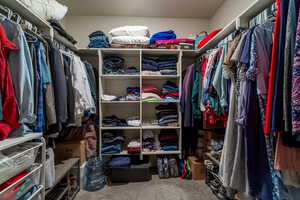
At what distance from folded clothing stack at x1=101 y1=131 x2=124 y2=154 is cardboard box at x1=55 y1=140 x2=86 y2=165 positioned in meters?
0.31

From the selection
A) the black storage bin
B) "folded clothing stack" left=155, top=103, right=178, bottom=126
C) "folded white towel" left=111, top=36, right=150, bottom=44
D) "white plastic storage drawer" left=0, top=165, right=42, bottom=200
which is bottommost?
the black storage bin

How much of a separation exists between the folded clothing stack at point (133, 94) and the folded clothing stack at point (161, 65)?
33cm

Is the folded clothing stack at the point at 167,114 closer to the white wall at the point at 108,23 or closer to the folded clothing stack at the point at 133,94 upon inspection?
the folded clothing stack at the point at 133,94

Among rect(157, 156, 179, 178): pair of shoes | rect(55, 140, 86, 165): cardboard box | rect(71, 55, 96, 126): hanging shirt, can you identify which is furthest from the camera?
rect(157, 156, 179, 178): pair of shoes

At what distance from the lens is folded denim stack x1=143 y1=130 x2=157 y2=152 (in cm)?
205

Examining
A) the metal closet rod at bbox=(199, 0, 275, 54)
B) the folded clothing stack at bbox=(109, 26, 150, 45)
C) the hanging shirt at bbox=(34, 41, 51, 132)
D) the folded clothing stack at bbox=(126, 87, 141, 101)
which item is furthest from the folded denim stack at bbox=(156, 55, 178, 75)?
the hanging shirt at bbox=(34, 41, 51, 132)

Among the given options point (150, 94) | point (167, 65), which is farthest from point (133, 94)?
point (167, 65)

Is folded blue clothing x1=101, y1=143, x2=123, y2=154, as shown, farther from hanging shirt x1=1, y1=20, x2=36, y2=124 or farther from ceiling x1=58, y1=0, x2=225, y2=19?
ceiling x1=58, y1=0, x2=225, y2=19

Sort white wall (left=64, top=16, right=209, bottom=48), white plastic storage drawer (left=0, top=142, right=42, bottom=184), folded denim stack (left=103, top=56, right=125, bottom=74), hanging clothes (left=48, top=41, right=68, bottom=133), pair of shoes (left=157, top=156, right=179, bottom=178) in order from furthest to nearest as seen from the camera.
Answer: white wall (left=64, top=16, right=209, bottom=48)
folded denim stack (left=103, top=56, right=125, bottom=74)
pair of shoes (left=157, top=156, right=179, bottom=178)
hanging clothes (left=48, top=41, right=68, bottom=133)
white plastic storage drawer (left=0, top=142, right=42, bottom=184)

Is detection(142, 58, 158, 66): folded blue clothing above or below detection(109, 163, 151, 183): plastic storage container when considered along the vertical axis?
above

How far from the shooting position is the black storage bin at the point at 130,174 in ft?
6.22

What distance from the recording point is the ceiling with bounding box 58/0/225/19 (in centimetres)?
204

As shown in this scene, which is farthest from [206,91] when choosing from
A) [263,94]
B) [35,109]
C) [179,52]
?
[35,109]

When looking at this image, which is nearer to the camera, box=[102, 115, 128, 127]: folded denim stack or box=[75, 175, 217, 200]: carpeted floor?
box=[75, 175, 217, 200]: carpeted floor
